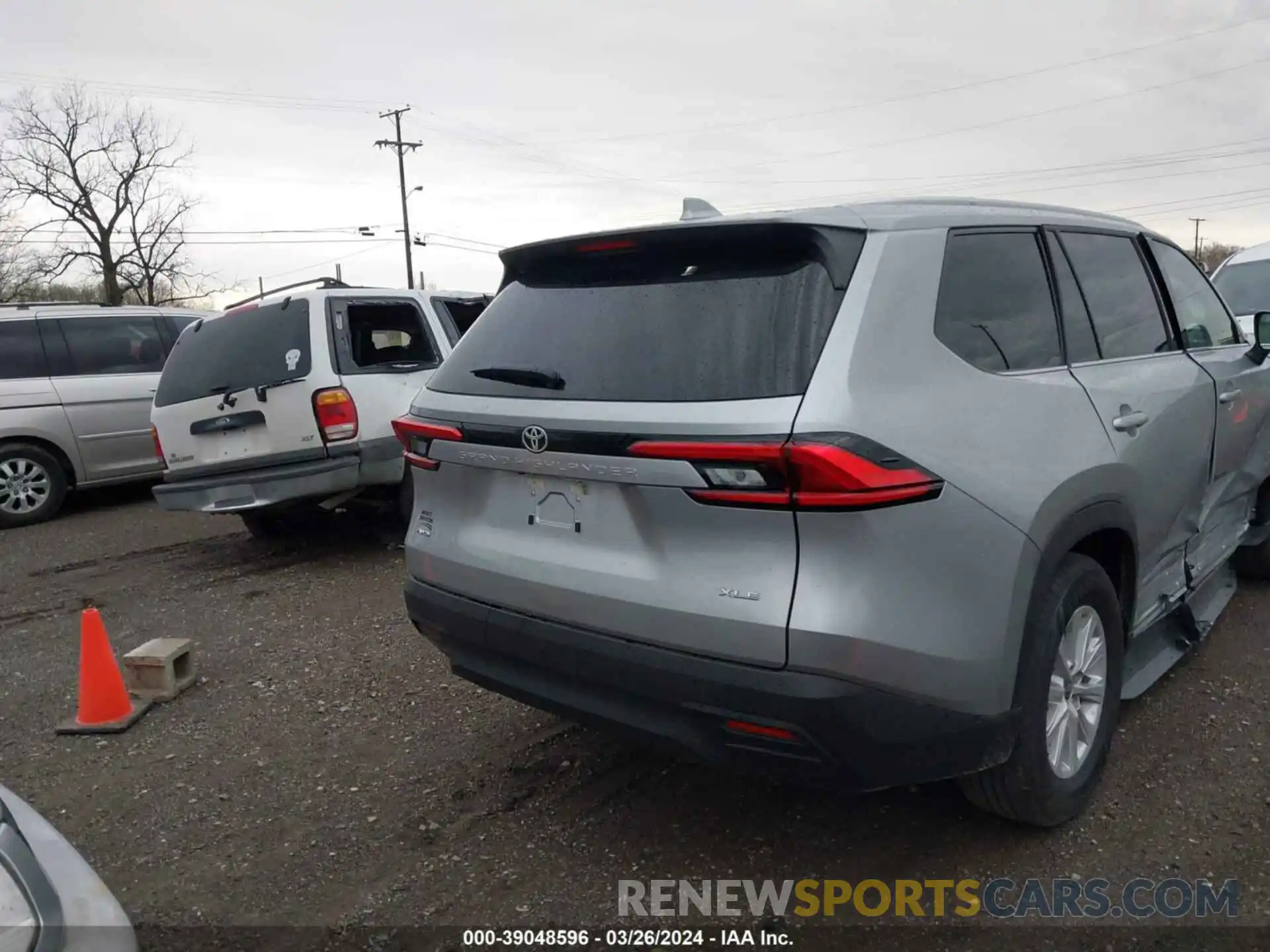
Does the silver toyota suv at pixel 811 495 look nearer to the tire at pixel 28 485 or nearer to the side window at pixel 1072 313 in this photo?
the side window at pixel 1072 313

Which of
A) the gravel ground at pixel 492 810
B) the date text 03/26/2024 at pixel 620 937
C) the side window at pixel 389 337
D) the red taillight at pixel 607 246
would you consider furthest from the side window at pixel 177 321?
the date text 03/26/2024 at pixel 620 937

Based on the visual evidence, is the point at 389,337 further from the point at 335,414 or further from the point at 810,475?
the point at 810,475

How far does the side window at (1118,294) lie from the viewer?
3.35 metres

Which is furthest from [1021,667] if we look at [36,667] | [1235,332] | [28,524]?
[28,524]

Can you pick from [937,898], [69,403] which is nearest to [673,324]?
[937,898]

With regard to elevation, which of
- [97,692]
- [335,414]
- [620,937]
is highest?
[335,414]

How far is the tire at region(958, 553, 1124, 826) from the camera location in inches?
104

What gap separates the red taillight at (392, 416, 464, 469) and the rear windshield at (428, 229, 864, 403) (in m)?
0.14

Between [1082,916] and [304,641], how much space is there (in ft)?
13.0

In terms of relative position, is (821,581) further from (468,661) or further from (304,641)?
(304,641)

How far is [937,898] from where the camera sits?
2771 millimetres

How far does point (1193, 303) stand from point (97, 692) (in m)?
5.06

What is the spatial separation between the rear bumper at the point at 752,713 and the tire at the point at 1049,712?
151mm

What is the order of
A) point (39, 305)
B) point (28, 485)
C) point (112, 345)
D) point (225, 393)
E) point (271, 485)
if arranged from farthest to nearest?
point (112, 345) → point (39, 305) → point (28, 485) → point (225, 393) → point (271, 485)
